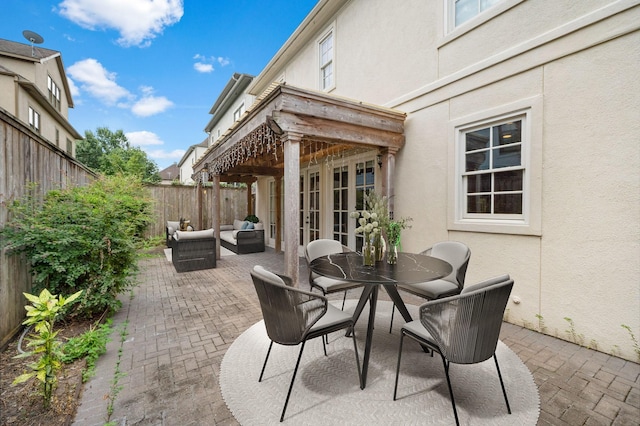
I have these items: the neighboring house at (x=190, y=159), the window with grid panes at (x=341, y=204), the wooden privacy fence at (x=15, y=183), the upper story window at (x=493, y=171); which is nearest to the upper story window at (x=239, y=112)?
the neighboring house at (x=190, y=159)

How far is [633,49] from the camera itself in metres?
2.38

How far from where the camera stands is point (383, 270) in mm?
2445

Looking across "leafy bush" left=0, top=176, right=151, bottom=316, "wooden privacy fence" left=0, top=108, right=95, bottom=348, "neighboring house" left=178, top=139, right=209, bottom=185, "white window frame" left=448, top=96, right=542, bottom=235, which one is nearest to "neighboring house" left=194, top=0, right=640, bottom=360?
"white window frame" left=448, top=96, right=542, bottom=235

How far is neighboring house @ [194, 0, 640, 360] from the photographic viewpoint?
98.3 inches

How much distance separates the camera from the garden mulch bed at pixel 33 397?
65.5 inches

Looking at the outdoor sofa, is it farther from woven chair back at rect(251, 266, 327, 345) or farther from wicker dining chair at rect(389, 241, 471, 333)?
woven chair back at rect(251, 266, 327, 345)

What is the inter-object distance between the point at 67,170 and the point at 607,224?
Result: 23.6ft

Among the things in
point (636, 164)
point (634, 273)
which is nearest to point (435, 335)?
point (634, 273)

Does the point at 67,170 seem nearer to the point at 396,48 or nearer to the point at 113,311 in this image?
the point at 113,311

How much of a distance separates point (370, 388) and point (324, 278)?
4.56 feet

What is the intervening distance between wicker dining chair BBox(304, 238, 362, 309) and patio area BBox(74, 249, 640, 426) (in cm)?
89

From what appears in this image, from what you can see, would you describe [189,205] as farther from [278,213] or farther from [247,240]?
[278,213]

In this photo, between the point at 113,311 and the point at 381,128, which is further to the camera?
the point at 381,128

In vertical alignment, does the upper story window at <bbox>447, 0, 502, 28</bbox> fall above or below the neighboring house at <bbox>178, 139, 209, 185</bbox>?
below
